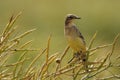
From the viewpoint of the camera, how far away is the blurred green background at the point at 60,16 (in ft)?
36.8

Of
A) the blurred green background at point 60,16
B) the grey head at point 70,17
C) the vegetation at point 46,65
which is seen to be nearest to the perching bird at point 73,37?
the grey head at point 70,17

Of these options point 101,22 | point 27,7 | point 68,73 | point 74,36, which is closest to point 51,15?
point 27,7

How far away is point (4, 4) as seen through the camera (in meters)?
12.8

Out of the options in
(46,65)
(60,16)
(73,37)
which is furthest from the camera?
(60,16)

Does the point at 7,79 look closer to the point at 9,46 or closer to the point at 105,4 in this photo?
the point at 9,46

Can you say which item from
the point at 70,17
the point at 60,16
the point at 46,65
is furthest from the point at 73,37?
the point at 60,16

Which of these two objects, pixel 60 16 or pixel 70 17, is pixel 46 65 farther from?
pixel 60 16

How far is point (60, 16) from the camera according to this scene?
514 inches

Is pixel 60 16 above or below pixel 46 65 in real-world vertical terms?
below

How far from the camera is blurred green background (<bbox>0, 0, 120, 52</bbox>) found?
11.2 meters

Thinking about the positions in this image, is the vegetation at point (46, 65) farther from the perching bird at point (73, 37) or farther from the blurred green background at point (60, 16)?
the blurred green background at point (60, 16)

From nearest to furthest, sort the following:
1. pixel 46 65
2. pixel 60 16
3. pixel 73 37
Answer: pixel 46 65, pixel 73 37, pixel 60 16

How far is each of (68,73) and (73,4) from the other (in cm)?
1204

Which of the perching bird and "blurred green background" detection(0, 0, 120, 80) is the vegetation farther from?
"blurred green background" detection(0, 0, 120, 80)
